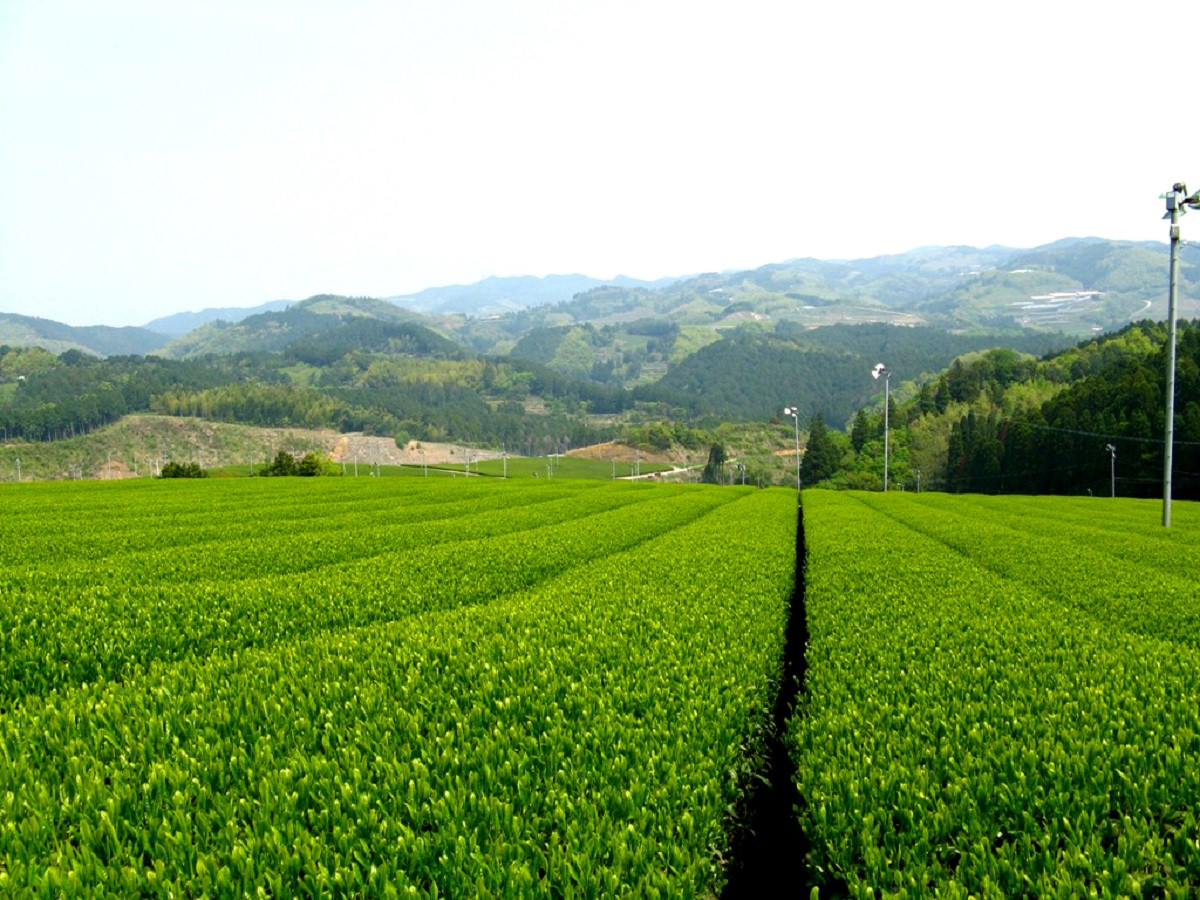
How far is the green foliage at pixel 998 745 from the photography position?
4.74m

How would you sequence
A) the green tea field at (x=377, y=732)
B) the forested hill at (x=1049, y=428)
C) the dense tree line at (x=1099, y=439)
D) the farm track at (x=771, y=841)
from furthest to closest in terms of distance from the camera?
the forested hill at (x=1049, y=428) → the dense tree line at (x=1099, y=439) → the farm track at (x=771, y=841) → the green tea field at (x=377, y=732)

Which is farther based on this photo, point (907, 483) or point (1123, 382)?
point (907, 483)

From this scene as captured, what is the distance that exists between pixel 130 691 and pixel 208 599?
5.37 metres

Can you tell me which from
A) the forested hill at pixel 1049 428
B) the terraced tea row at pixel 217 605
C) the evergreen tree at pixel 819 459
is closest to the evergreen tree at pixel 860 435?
the forested hill at pixel 1049 428

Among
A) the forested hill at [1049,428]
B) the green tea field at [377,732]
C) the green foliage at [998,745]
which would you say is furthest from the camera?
the forested hill at [1049,428]

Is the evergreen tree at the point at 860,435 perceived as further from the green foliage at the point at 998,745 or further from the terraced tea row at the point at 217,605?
the green foliage at the point at 998,745

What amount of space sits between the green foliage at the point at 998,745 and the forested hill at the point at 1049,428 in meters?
93.9

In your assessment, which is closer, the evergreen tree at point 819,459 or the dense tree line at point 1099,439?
the dense tree line at point 1099,439

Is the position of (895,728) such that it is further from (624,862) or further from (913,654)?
(624,862)

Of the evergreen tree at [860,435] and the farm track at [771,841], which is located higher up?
the evergreen tree at [860,435]

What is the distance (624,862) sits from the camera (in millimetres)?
4691

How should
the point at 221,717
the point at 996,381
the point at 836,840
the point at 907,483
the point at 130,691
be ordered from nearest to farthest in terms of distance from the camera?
the point at 836,840 < the point at 221,717 < the point at 130,691 < the point at 907,483 < the point at 996,381

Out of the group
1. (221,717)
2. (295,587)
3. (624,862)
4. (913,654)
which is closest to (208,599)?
(295,587)

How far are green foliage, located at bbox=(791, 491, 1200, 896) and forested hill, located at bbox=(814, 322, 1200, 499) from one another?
93.9 metres
